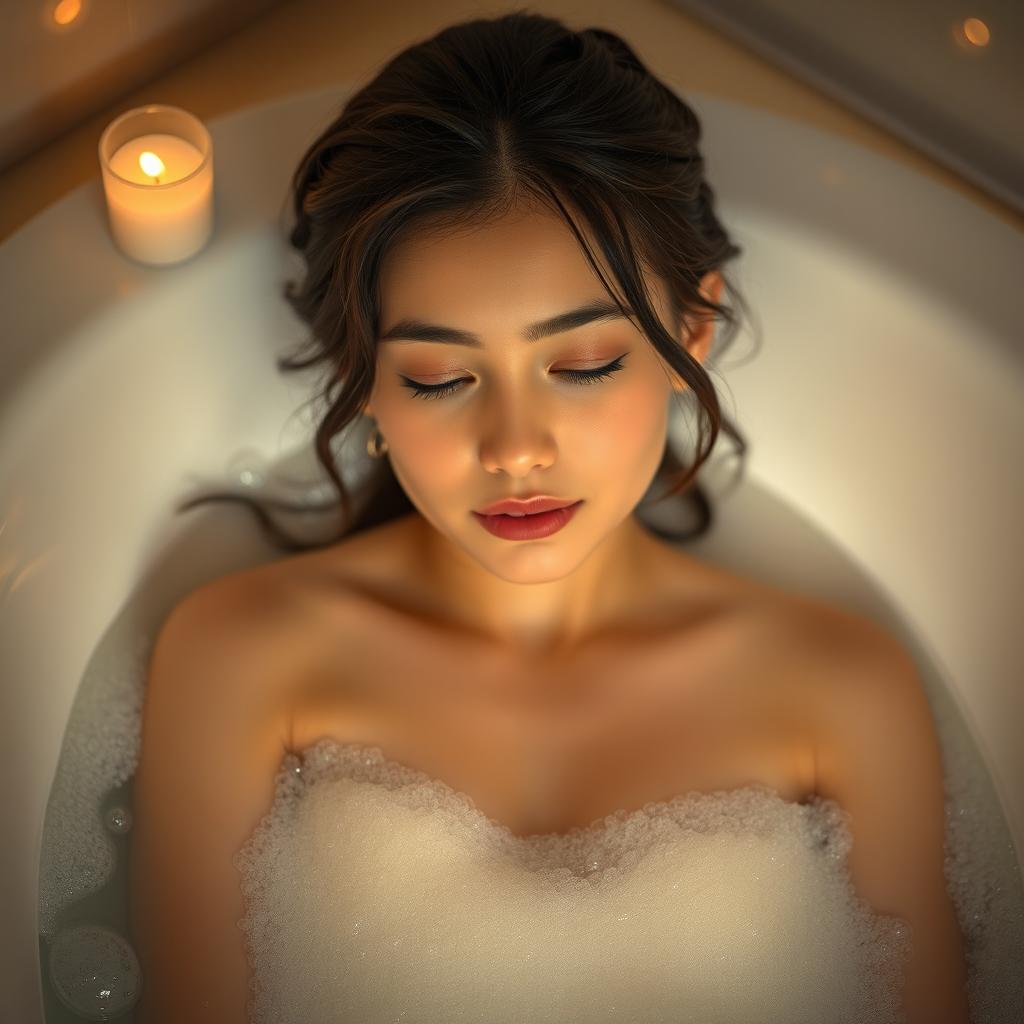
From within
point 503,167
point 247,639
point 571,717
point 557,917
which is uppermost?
point 503,167

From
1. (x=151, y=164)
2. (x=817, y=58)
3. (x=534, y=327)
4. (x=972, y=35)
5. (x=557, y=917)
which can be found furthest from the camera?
(x=817, y=58)

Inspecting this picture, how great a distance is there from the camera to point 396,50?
182cm

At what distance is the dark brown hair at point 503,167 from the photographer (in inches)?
50.2

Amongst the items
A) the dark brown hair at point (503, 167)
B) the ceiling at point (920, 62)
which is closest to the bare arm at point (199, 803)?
the dark brown hair at point (503, 167)

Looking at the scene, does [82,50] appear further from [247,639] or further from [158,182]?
[247,639]

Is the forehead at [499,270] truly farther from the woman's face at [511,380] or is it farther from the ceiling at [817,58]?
the ceiling at [817,58]

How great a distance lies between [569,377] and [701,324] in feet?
0.78

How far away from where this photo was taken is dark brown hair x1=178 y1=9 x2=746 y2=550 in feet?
4.18

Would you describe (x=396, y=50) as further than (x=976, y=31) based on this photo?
Yes

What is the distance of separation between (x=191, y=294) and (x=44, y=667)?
0.44 meters

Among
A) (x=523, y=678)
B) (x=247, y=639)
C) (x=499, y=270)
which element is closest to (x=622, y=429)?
(x=499, y=270)

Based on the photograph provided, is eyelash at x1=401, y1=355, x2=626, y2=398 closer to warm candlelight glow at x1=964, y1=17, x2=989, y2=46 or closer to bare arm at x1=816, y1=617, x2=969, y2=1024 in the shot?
bare arm at x1=816, y1=617, x2=969, y2=1024

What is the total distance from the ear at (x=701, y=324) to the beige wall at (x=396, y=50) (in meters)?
0.38

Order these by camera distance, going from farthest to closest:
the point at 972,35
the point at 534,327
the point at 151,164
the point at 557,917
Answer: the point at 972,35 < the point at 151,164 < the point at 557,917 < the point at 534,327
